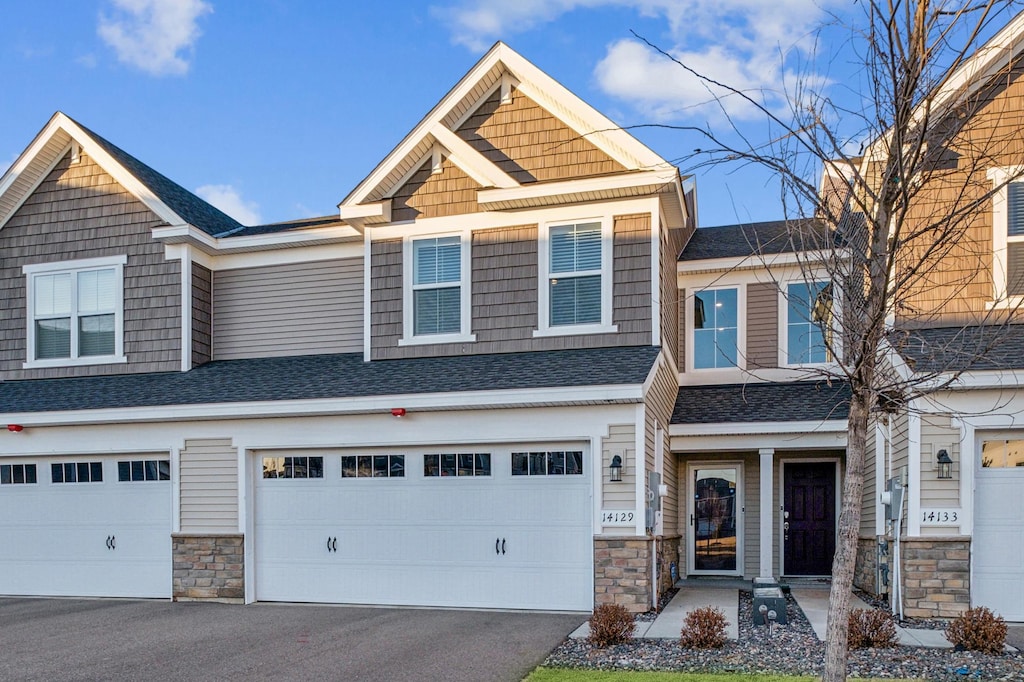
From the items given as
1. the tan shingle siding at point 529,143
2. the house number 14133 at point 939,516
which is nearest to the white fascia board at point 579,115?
the tan shingle siding at point 529,143

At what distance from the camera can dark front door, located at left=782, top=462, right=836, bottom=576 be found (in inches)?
525

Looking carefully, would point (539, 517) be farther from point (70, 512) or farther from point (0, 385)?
point (0, 385)

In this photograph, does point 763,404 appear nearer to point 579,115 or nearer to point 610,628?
point 579,115

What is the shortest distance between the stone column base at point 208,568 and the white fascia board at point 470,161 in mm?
5919

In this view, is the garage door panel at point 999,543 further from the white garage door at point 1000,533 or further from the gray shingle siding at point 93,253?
the gray shingle siding at point 93,253

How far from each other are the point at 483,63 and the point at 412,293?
3.41 m

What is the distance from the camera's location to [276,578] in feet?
37.3

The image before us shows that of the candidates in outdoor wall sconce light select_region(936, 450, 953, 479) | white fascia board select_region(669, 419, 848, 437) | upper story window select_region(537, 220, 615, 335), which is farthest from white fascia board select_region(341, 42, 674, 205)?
outdoor wall sconce light select_region(936, 450, 953, 479)

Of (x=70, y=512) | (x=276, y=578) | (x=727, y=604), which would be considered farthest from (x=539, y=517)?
(x=70, y=512)

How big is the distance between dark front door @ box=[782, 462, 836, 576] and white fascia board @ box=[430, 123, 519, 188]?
6547mm

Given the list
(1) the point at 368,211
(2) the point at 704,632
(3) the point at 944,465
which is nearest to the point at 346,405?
(1) the point at 368,211

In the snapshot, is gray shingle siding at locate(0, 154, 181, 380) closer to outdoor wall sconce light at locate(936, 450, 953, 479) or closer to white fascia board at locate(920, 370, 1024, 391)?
outdoor wall sconce light at locate(936, 450, 953, 479)

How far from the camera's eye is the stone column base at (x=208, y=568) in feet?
37.1

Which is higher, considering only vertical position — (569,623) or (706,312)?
(706,312)
